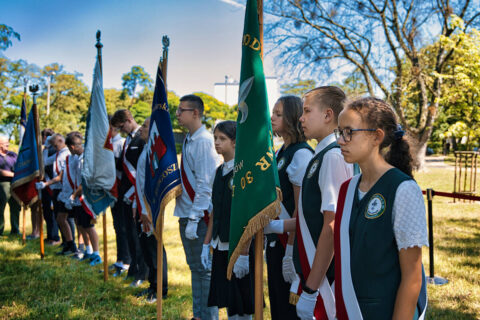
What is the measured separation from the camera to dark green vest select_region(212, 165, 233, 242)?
140 inches

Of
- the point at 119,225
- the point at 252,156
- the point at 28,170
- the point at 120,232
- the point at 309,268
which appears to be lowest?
the point at 120,232

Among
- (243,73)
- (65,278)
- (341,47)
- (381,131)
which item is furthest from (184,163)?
(341,47)

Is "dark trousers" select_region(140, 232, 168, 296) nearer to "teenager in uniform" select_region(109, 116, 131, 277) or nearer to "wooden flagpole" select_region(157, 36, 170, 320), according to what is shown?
"wooden flagpole" select_region(157, 36, 170, 320)

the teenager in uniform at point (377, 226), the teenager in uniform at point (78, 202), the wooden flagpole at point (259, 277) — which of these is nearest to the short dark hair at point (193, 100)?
the wooden flagpole at point (259, 277)

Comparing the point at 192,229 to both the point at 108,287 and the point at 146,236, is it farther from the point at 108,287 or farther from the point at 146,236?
the point at 108,287

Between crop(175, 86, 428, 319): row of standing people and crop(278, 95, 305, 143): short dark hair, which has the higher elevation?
crop(278, 95, 305, 143): short dark hair

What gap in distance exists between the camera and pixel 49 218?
29.8 ft

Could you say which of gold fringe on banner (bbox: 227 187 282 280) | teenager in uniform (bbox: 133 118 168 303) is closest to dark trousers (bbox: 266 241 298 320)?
gold fringe on banner (bbox: 227 187 282 280)

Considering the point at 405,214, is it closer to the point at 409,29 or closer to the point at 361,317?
the point at 361,317

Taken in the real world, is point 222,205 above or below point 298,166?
below

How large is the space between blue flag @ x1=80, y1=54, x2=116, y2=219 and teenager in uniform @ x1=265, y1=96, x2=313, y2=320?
11.6 ft

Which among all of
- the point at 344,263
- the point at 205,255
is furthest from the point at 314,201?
the point at 205,255

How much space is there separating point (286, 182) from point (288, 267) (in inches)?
24.8

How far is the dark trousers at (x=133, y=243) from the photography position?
5.93m
